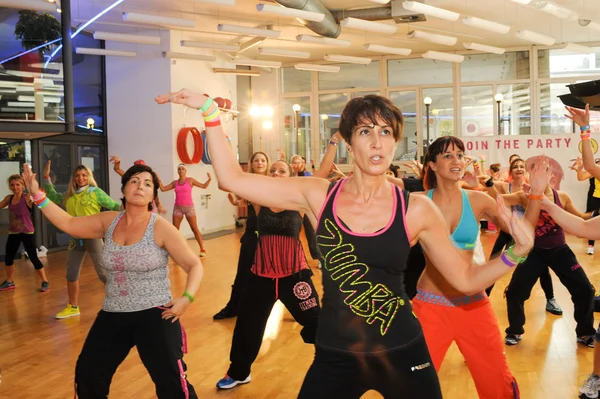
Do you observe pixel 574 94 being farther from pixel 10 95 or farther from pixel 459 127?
pixel 459 127

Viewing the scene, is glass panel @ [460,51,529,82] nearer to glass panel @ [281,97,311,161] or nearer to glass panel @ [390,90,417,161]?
glass panel @ [390,90,417,161]

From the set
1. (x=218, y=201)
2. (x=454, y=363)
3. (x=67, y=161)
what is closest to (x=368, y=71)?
(x=218, y=201)

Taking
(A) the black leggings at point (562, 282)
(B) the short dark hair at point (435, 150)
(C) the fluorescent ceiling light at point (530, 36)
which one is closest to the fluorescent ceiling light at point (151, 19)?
(C) the fluorescent ceiling light at point (530, 36)

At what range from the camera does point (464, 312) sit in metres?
2.80

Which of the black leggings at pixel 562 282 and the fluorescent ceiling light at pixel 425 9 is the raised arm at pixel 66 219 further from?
the fluorescent ceiling light at pixel 425 9

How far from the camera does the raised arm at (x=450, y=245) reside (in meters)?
1.97

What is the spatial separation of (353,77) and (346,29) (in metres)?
4.69

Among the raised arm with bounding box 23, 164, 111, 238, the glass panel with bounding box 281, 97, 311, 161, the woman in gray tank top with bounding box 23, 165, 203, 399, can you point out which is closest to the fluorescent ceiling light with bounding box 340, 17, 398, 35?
the woman in gray tank top with bounding box 23, 165, 203, 399

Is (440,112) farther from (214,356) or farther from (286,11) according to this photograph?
(214,356)

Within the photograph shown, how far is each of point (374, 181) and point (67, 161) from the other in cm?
1105

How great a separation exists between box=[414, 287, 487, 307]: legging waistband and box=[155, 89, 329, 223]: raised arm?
3.46 feet

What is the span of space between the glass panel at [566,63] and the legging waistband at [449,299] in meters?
15.6

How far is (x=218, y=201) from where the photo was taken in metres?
15.1

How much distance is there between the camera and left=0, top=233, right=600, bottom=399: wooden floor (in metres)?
3.97
